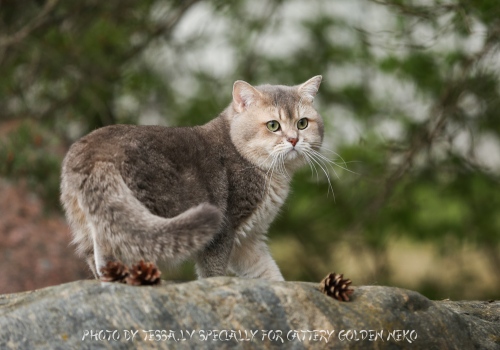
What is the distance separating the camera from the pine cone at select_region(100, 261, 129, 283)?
13.3 feet

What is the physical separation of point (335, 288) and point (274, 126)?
1.74 m

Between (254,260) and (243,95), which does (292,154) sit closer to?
(243,95)

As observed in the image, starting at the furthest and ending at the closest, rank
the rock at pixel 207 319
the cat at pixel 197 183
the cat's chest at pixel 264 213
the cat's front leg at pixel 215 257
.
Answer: the cat's chest at pixel 264 213, the cat's front leg at pixel 215 257, the cat at pixel 197 183, the rock at pixel 207 319

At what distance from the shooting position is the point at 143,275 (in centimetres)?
398

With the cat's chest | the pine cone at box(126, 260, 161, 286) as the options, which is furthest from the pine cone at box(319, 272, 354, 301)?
the cat's chest

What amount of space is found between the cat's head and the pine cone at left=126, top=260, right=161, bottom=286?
5.65ft

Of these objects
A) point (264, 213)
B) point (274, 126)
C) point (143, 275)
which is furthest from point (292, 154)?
point (143, 275)

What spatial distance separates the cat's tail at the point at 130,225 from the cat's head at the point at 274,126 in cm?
127

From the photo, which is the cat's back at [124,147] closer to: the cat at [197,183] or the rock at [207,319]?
the cat at [197,183]

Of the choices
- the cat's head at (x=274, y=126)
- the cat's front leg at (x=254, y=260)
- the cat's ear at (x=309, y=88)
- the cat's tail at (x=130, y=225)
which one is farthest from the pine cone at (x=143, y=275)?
the cat's ear at (x=309, y=88)

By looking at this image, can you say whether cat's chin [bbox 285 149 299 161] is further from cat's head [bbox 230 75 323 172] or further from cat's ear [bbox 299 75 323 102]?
cat's ear [bbox 299 75 323 102]

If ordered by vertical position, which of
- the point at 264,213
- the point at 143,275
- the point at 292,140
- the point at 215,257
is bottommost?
the point at 215,257

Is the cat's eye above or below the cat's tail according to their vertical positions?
above

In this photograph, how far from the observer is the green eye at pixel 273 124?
5570 mm
